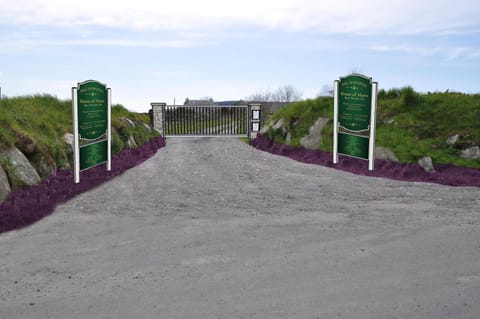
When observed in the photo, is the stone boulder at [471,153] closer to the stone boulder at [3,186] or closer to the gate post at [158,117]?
the stone boulder at [3,186]

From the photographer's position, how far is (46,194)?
36.3ft

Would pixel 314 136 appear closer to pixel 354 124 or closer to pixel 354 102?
pixel 354 124

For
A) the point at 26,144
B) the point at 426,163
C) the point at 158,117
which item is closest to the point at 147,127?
the point at 158,117

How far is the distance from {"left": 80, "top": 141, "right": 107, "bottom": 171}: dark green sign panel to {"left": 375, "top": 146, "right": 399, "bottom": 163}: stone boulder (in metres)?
9.72

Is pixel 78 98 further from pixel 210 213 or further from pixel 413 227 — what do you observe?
pixel 413 227

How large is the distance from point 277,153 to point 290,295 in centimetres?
1474

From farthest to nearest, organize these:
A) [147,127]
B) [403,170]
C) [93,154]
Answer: [147,127] < [403,170] < [93,154]

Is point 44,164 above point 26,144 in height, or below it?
below

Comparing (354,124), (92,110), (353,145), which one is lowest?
(353,145)

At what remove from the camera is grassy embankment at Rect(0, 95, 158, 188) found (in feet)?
40.5

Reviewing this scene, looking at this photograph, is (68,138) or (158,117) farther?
(158,117)

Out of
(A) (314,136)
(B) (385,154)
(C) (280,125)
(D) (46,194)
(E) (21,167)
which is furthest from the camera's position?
(C) (280,125)

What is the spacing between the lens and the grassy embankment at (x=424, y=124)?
50.4 feet

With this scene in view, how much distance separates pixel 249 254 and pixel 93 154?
8.33 metres
